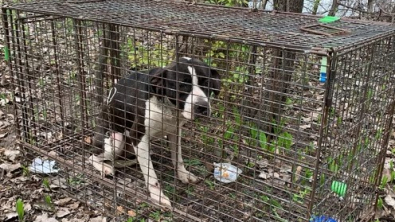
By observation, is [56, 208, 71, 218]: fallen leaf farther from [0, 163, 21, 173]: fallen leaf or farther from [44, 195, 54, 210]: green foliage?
[0, 163, 21, 173]: fallen leaf

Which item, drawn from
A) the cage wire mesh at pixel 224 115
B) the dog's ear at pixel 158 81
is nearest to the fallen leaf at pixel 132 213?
the cage wire mesh at pixel 224 115

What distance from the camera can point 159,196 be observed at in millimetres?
3264

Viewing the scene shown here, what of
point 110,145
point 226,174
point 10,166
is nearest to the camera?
point 226,174

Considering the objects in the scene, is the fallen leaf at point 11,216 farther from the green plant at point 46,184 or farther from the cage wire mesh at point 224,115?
the cage wire mesh at point 224,115

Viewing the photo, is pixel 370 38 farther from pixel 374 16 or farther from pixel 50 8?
pixel 374 16

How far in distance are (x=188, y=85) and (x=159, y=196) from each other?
874 millimetres

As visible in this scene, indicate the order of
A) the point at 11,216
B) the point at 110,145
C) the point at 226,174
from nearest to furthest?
the point at 11,216 → the point at 226,174 → the point at 110,145

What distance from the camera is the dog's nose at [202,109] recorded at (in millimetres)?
3045

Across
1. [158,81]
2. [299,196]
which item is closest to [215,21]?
[158,81]

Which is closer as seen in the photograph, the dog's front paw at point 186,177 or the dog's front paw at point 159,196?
the dog's front paw at point 159,196

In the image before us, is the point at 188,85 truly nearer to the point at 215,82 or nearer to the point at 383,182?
the point at 215,82

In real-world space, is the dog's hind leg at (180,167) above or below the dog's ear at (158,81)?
below

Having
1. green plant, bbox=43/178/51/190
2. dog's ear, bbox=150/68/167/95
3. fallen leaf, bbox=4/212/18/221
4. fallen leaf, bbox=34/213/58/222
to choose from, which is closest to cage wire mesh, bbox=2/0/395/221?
dog's ear, bbox=150/68/167/95

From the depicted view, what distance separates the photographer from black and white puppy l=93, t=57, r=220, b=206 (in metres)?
3.07
